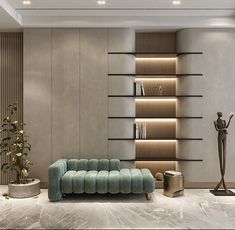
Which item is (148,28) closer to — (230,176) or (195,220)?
(230,176)

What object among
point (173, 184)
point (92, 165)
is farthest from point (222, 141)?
point (92, 165)

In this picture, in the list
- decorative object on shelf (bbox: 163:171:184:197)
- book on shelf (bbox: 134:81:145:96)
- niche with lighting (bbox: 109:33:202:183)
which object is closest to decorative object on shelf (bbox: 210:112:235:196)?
decorative object on shelf (bbox: 163:171:184:197)

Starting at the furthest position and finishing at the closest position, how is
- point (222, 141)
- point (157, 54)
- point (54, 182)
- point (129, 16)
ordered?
point (157, 54)
point (129, 16)
point (222, 141)
point (54, 182)

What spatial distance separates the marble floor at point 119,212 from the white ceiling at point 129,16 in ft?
10.3

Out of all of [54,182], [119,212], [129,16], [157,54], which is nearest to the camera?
[119,212]

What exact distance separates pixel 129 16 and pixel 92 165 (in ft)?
9.37

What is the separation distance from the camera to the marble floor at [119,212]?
395 cm

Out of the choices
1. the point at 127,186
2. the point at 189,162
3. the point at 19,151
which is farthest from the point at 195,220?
the point at 19,151

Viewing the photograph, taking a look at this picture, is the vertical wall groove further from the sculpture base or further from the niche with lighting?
the sculpture base

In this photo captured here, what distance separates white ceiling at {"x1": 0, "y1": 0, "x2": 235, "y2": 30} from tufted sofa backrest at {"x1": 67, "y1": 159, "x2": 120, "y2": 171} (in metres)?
2.55

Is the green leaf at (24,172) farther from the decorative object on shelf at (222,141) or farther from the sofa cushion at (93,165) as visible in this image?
the decorative object on shelf at (222,141)

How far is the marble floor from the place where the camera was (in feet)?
13.0

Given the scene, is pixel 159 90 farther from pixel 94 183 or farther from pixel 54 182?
pixel 54 182

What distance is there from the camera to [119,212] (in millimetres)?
4449
